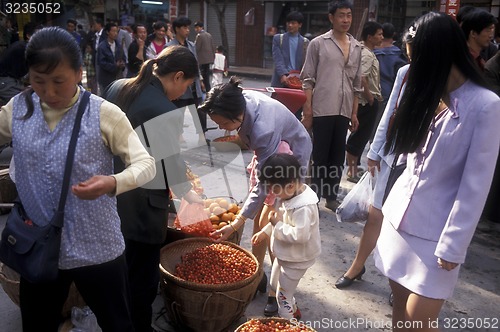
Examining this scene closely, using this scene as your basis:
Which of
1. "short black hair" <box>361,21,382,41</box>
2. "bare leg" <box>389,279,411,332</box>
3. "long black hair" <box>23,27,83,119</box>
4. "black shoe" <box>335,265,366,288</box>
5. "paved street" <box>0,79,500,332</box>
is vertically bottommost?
→ "paved street" <box>0,79,500,332</box>

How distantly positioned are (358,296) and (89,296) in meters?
2.00

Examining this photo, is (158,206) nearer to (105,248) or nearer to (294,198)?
(105,248)

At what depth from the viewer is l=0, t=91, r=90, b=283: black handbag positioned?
1.60 m

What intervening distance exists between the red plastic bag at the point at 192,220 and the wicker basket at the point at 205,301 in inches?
16.5

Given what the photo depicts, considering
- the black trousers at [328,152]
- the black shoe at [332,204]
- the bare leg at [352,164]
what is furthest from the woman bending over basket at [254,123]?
the bare leg at [352,164]

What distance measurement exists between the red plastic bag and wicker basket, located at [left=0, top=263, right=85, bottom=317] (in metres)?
0.78

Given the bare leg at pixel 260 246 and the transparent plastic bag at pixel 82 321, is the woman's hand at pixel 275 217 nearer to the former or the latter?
the bare leg at pixel 260 246

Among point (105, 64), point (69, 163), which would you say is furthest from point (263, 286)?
point (105, 64)

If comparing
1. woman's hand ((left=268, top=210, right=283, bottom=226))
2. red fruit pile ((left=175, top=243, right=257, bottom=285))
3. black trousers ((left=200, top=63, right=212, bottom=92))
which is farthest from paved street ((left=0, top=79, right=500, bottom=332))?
black trousers ((left=200, top=63, right=212, bottom=92))

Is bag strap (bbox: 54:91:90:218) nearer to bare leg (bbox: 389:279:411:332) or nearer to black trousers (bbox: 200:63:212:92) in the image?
bare leg (bbox: 389:279:411:332)

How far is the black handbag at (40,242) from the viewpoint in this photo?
1.60 metres

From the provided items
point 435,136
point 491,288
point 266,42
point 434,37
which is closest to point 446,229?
point 435,136

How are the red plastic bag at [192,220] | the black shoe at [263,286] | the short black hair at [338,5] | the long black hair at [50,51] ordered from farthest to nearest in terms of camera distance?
the short black hair at [338,5] < the black shoe at [263,286] < the red plastic bag at [192,220] < the long black hair at [50,51]

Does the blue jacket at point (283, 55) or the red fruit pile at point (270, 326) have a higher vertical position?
the blue jacket at point (283, 55)
